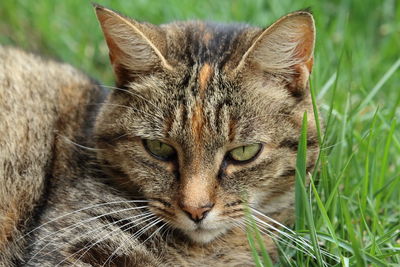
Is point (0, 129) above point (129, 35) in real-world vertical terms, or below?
below

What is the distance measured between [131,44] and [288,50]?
64cm

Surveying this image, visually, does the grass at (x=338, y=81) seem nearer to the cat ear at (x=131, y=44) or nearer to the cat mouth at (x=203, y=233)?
the cat mouth at (x=203, y=233)

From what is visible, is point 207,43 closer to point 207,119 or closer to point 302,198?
point 207,119

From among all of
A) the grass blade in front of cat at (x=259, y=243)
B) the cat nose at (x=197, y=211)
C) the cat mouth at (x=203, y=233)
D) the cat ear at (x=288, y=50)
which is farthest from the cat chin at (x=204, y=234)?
the cat ear at (x=288, y=50)

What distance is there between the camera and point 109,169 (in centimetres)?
274

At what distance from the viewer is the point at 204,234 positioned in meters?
2.52

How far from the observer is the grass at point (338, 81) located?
257cm

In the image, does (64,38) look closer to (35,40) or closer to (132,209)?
(35,40)

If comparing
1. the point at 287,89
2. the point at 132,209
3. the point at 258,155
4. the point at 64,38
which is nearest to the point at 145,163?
the point at 132,209

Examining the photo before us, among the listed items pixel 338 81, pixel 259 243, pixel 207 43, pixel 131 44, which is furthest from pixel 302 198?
pixel 338 81

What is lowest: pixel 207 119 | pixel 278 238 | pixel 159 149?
pixel 278 238

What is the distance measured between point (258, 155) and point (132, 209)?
1.91 ft

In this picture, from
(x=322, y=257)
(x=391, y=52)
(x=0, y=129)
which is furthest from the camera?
(x=391, y=52)

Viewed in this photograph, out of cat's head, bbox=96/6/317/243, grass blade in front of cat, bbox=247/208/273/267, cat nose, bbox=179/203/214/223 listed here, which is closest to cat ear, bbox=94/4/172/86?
cat's head, bbox=96/6/317/243
